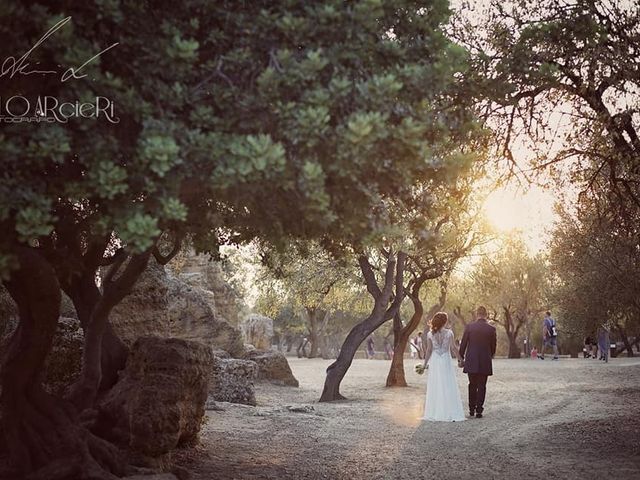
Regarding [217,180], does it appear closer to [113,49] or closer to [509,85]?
[113,49]

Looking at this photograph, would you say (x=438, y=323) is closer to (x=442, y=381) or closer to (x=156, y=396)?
(x=442, y=381)

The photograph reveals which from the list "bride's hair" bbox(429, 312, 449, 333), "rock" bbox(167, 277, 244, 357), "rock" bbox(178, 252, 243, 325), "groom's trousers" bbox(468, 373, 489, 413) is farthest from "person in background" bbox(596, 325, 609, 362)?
"bride's hair" bbox(429, 312, 449, 333)

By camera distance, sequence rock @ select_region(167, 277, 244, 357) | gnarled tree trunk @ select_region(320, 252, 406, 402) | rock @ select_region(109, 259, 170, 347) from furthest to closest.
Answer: rock @ select_region(167, 277, 244, 357), gnarled tree trunk @ select_region(320, 252, 406, 402), rock @ select_region(109, 259, 170, 347)

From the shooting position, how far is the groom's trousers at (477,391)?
15441 millimetres

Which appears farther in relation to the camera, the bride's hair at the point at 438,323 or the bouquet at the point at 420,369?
the bouquet at the point at 420,369

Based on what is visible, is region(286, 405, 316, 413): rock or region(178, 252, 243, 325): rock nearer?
region(286, 405, 316, 413): rock

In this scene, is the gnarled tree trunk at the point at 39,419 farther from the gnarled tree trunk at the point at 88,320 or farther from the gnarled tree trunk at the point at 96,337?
the gnarled tree trunk at the point at 88,320

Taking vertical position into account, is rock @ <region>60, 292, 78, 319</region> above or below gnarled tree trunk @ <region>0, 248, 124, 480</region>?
above

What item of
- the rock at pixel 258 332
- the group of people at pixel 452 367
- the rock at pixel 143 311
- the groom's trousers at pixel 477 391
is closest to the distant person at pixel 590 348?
the rock at pixel 258 332

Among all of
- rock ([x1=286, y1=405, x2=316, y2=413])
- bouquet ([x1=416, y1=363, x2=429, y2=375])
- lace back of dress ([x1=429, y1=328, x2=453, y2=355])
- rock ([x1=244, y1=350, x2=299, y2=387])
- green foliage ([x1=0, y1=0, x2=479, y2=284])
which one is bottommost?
rock ([x1=286, y1=405, x2=316, y2=413])

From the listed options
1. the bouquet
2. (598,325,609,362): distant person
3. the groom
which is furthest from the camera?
(598,325,609,362): distant person

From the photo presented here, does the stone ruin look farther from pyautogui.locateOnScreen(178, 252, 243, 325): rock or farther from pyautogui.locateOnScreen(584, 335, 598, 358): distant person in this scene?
pyautogui.locateOnScreen(584, 335, 598, 358): distant person

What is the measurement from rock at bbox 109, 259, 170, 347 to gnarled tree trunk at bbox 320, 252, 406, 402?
6.34 metres

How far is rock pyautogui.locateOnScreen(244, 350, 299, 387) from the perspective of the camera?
→ 1040 inches
